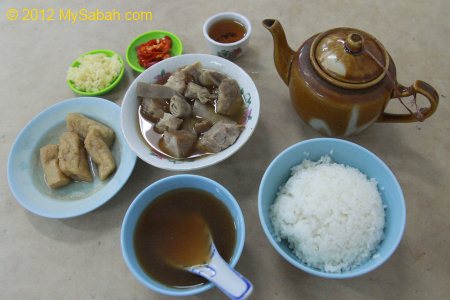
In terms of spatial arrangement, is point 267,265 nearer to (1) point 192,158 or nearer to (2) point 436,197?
(1) point 192,158

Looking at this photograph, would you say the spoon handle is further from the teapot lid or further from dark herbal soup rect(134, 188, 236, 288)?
the teapot lid

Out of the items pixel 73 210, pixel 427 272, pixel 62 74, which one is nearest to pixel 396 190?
pixel 427 272

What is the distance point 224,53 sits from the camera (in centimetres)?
164

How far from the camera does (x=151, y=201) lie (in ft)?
3.69

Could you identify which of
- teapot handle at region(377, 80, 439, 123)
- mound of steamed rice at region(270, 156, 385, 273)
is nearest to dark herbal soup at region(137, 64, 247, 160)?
mound of steamed rice at region(270, 156, 385, 273)

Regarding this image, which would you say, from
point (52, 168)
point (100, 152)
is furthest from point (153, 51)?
point (52, 168)

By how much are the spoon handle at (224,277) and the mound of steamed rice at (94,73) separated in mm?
1035

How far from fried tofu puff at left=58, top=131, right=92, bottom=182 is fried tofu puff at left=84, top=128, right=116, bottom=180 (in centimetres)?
4

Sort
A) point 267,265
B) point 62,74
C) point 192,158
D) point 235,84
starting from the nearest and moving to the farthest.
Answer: point 267,265, point 192,158, point 235,84, point 62,74

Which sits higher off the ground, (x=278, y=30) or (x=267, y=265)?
(x=278, y=30)

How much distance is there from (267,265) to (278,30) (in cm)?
86

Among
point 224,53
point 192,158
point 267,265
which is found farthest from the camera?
point 224,53

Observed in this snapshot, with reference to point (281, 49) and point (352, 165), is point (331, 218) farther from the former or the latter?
point (281, 49)

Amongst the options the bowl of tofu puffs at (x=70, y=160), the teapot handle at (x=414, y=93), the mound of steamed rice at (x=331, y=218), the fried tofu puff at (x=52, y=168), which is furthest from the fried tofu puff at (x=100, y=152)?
the teapot handle at (x=414, y=93)
